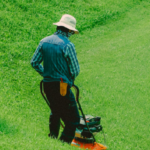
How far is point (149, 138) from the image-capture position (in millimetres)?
6293

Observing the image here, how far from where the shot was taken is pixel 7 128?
16.3 feet

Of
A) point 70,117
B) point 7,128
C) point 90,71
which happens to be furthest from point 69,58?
point 90,71

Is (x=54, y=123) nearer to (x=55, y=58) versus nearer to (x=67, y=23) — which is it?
(x=55, y=58)

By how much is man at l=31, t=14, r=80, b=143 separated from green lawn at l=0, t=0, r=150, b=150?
0.51m

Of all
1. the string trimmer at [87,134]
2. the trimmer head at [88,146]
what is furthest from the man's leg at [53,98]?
the trimmer head at [88,146]

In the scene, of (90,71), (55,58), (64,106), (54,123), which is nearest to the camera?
(55,58)

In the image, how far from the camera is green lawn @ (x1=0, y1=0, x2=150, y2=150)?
6004 mm

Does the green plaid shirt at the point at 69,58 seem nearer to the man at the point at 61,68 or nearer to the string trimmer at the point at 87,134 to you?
the man at the point at 61,68

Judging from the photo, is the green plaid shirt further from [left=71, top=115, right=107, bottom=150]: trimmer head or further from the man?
[left=71, top=115, right=107, bottom=150]: trimmer head

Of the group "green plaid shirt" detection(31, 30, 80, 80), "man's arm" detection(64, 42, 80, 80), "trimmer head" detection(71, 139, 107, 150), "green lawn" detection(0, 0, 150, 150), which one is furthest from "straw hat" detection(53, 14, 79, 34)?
"trimmer head" detection(71, 139, 107, 150)

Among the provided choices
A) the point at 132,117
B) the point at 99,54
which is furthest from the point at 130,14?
the point at 132,117

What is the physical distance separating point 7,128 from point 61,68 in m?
1.57

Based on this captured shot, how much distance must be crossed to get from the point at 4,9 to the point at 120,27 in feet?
24.6

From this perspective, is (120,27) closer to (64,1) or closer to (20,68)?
(64,1)
